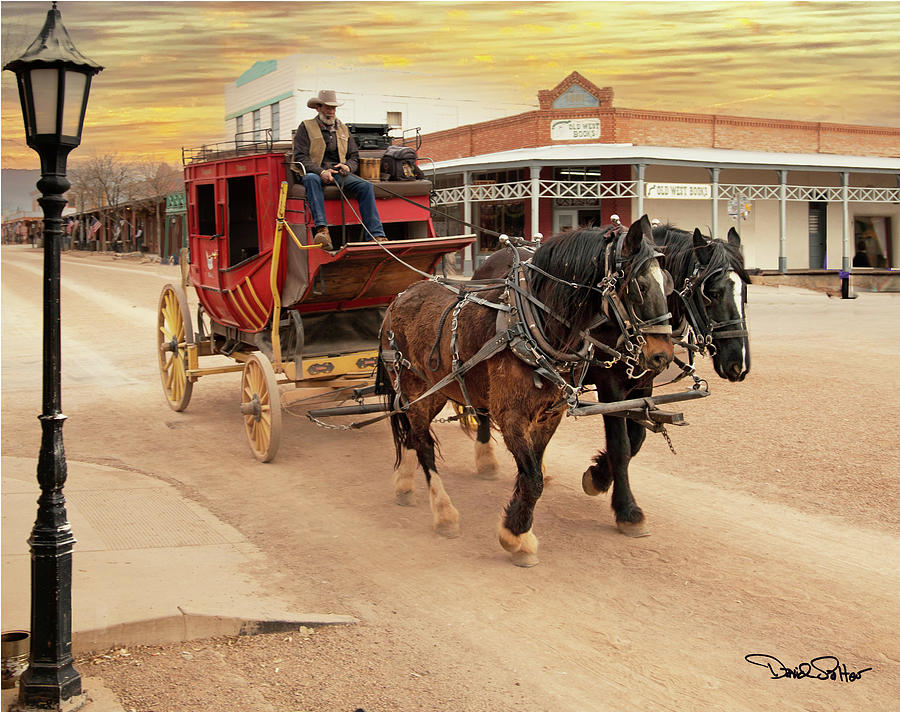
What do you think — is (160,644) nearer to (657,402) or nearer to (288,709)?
(288,709)

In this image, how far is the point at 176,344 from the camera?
10797 millimetres

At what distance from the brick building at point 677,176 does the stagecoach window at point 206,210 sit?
64.8ft

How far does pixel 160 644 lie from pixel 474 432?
4486 millimetres

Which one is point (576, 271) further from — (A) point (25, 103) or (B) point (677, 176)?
(B) point (677, 176)

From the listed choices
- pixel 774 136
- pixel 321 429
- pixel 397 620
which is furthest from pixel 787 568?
pixel 774 136

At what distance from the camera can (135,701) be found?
4.16 metres

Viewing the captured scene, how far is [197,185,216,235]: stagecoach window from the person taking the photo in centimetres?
1040

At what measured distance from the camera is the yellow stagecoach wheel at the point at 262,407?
8320 mm

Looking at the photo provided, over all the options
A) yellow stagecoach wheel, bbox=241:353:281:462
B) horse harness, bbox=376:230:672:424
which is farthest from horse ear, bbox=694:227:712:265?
yellow stagecoach wheel, bbox=241:353:281:462

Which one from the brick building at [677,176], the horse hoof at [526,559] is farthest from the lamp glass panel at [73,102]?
the brick building at [677,176]

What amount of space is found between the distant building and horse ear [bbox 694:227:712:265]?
27898 mm

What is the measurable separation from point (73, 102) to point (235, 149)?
5.55 metres

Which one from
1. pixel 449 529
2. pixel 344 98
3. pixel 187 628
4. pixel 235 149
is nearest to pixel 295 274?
pixel 235 149
